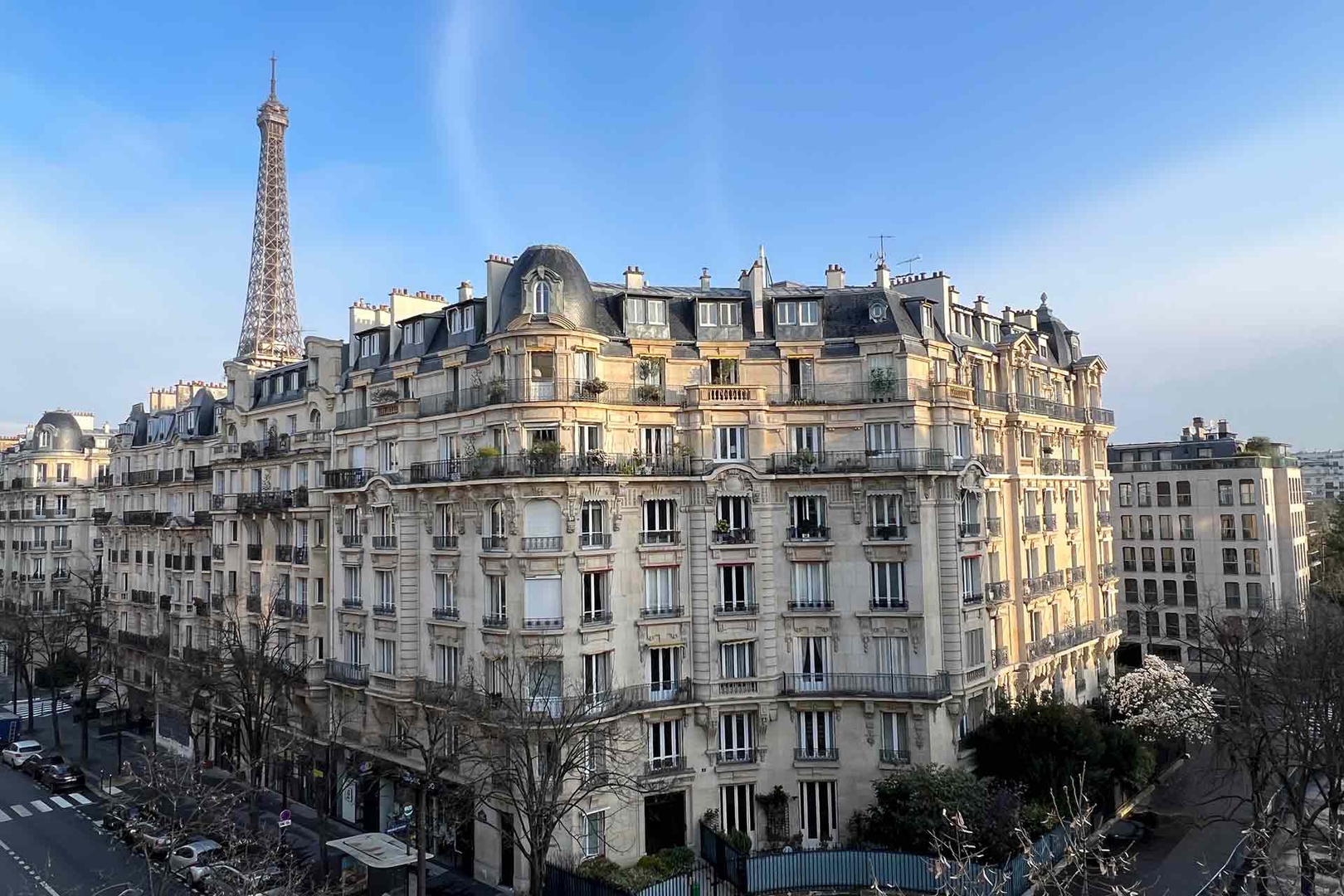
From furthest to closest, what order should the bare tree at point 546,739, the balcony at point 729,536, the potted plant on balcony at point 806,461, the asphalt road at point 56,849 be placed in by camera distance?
the potted plant on balcony at point 806,461, the balcony at point 729,536, the asphalt road at point 56,849, the bare tree at point 546,739

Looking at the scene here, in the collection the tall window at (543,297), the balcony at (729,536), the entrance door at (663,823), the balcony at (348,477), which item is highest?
the tall window at (543,297)

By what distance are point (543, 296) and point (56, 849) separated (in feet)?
111

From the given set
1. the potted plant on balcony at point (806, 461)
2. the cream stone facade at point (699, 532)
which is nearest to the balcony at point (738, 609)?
the cream stone facade at point (699, 532)

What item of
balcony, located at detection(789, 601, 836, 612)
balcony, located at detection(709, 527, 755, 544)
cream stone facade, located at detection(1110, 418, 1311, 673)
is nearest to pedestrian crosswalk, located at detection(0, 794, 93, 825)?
balcony, located at detection(709, 527, 755, 544)

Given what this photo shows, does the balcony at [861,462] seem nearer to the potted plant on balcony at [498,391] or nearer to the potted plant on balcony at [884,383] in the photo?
the potted plant on balcony at [884,383]

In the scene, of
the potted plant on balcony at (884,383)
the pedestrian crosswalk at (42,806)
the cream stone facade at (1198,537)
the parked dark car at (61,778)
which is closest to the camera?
the potted plant on balcony at (884,383)

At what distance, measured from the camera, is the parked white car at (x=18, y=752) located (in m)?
54.5

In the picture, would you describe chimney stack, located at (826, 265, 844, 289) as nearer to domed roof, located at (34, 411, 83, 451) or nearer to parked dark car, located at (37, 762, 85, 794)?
parked dark car, located at (37, 762, 85, 794)

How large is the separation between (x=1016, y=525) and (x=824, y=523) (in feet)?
41.5

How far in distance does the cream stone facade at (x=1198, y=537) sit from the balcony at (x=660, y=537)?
146 feet

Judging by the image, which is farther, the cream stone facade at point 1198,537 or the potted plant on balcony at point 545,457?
the cream stone facade at point 1198,537

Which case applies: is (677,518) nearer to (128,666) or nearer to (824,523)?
(824,523)

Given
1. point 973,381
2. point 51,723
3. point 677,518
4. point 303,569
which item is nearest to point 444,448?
point 677,518

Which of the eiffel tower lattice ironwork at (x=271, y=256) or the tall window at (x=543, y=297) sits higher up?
the eiffel tower lattice ironwork at (x=271, y=256)
